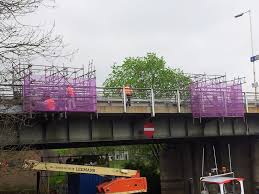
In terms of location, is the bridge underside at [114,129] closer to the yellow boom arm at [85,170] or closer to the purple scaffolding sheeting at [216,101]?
the purple scaffolding sheeting at [216,101]

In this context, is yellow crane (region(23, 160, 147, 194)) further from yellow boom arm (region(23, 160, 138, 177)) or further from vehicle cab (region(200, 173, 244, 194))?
vehicle cab (region(200, 173, 244, 194))

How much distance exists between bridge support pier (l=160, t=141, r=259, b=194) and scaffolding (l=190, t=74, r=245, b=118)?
6.58m

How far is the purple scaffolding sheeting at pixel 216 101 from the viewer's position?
96.7ft

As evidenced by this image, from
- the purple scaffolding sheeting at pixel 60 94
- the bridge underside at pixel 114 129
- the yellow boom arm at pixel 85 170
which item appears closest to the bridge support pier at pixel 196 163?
the bridge underside at pixel 114 129

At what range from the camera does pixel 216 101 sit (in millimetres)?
30266

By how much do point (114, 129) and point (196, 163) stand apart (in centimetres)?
1416

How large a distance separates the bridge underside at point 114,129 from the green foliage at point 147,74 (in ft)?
101

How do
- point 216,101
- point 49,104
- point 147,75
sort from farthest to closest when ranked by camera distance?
1. point 147,75
2. point 216,101
3. point 49,104

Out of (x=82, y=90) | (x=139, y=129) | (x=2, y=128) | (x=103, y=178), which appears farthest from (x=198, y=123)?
(x=2, y=128)

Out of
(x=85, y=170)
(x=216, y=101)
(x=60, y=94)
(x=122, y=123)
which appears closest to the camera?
(x=60, y=94)

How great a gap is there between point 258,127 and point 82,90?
15688 mm

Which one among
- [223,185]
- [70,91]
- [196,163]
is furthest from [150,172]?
[70,91]

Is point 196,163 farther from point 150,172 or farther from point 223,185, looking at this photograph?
point 223,185

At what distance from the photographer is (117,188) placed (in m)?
23.7
